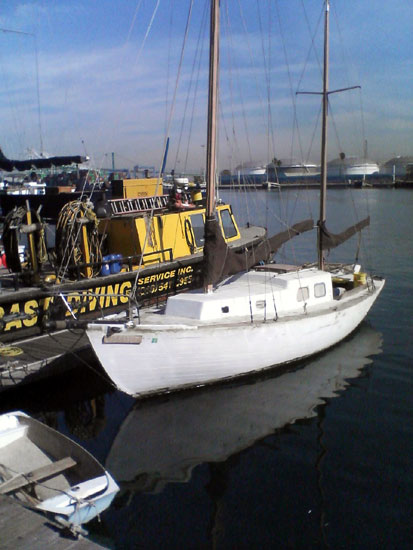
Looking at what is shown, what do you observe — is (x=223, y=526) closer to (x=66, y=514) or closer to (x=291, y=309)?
(x=66, y=514)

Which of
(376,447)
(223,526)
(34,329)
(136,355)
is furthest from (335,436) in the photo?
(34,329)

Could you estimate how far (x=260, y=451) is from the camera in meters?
8.76

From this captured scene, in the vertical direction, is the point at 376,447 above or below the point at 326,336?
below

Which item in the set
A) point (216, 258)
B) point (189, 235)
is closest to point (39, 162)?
point (189, 235)

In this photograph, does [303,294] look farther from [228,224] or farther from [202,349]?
[228,224]

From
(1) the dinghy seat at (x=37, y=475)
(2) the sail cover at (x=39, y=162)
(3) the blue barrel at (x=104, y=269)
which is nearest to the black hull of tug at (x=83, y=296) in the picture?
(3) the blue barrel at (x=104, y=269)

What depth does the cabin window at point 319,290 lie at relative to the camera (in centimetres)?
1275

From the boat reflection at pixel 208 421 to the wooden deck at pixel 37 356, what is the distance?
1.97 meters

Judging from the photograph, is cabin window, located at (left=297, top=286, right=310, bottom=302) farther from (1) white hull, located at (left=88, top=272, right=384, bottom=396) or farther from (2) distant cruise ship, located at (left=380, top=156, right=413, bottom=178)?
(2) distant cruise ship, located at (left=380, top=156, right=413, bottom=178)

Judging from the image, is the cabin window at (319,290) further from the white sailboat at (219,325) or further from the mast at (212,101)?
the mast at (212,101)

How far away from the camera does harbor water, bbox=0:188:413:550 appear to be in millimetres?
6773

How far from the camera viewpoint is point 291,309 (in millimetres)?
11961

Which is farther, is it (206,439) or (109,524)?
(206,439)

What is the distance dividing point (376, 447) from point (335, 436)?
75cm
